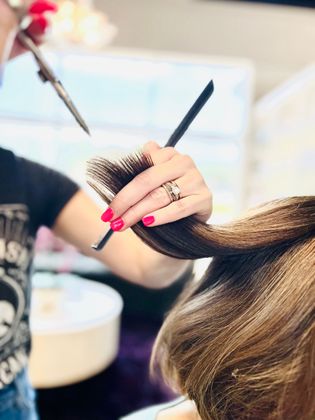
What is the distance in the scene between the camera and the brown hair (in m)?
0.46

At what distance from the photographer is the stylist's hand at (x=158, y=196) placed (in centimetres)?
43

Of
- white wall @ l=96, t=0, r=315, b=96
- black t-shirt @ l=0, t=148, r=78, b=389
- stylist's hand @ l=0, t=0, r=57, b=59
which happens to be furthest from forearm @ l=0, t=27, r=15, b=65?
white wall @ l=96, t=0, r=315, b=96

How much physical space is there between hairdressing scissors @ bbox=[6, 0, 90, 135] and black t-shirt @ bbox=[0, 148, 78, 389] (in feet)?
0.53

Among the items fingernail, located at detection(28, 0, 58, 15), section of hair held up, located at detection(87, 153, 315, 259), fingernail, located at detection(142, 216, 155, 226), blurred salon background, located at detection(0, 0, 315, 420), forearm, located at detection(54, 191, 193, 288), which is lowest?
blurred salon background, located at detection(0, 0, 315, 420)

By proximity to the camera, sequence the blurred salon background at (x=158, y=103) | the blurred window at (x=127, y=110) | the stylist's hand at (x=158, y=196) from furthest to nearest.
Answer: the blurred window at (x=127, y=110), the blurred salon background at (x=158, y=103), the stylist's hand at (x=158, y=196)

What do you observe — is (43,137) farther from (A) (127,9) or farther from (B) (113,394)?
(B) (113,394)

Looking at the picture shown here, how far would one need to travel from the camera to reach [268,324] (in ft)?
1.60

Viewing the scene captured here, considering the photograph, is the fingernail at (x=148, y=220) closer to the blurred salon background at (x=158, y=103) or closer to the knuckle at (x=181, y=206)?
the knuckle at (x=181, y=206)

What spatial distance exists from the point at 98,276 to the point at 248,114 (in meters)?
1.36

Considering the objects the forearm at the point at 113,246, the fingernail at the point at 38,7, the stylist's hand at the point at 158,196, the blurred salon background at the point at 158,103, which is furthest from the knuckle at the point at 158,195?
the blurred salon background at the point at 158,103

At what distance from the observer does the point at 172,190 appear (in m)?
0.45

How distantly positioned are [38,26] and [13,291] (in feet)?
1.30

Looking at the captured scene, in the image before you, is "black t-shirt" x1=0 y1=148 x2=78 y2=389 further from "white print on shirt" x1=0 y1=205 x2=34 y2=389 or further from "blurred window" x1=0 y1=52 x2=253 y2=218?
"blurred window" x1=0 y1=52 x2=253 y2=218

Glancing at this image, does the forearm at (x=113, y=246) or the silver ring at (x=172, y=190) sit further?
the forearm at (x=113, y=246)
